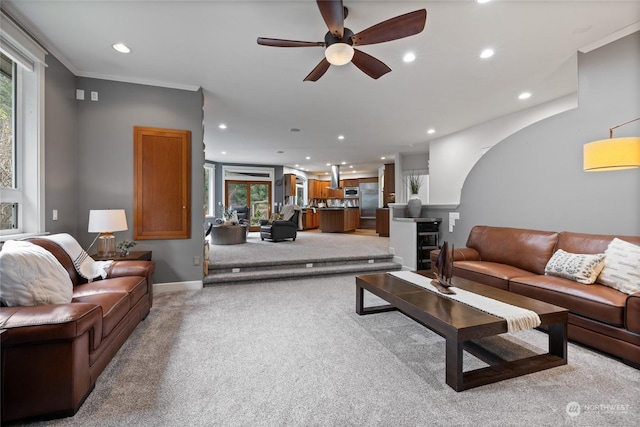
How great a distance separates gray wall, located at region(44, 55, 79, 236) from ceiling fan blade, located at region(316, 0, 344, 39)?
3.08m

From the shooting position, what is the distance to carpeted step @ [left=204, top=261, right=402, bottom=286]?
14.2 ft

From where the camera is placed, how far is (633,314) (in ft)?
6.49

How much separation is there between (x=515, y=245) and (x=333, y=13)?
3.46 metres

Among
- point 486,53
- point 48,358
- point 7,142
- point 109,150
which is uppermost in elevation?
point 486,53

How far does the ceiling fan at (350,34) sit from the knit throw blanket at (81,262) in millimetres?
2542

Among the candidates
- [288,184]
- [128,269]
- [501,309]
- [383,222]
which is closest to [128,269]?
[128,269]

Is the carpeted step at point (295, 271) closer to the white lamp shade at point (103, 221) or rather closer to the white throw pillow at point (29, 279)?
the white lamp shade at point (103, 221)

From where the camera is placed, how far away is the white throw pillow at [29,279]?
5.37 ft

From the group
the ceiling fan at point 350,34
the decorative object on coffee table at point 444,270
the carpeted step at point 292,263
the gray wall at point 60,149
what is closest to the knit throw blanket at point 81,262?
the gray wall at point 60,149

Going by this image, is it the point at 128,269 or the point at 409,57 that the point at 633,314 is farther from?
the point at 128,269

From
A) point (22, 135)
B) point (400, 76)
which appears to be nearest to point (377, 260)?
point (400, 76)

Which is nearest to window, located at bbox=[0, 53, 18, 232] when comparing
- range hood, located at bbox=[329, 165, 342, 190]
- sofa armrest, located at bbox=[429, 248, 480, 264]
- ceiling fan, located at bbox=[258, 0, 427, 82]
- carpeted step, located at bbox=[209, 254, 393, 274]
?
carpeted step, located at bbox=[209, 254, 393, 274]

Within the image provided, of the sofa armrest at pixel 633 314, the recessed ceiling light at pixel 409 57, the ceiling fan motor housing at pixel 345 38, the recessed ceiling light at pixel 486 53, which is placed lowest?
the sofa armrest at pixel 633 314

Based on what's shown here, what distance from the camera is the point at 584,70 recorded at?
3029 mm
